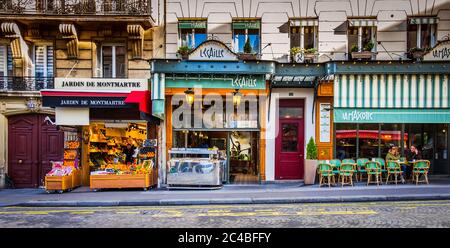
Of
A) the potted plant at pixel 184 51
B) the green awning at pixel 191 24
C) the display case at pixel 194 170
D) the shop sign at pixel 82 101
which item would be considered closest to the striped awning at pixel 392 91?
the display case at pixel 194 170

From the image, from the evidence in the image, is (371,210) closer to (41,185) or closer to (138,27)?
(138,27)

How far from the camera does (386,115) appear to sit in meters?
16.1

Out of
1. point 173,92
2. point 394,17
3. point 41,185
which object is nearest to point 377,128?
point 394,17

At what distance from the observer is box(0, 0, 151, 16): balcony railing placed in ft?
54.7

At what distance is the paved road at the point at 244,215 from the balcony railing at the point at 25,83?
6.79 m

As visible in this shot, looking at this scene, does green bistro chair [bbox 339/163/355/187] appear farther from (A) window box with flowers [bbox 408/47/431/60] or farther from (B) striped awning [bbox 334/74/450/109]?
(A) window box with flowers [bbox 408/47/431/60]

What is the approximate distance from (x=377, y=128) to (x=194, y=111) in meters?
7.90

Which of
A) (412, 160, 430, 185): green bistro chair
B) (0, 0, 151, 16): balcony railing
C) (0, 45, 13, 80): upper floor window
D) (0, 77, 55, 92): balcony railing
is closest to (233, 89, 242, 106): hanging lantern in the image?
(0, 0, 151, 16): balcony railing

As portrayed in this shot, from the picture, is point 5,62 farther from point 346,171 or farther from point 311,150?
point 346,171

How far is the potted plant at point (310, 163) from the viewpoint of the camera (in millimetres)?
16188

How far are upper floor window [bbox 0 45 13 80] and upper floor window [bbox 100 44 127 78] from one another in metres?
3.98

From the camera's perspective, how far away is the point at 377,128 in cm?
1739

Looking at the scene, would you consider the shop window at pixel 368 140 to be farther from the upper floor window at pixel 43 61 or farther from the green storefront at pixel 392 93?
the upper floor window at pixel 43 61

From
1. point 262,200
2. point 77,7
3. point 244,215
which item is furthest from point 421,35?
point 77,7
